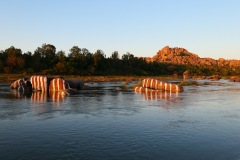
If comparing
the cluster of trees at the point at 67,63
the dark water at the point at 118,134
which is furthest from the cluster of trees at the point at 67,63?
the dark water at the point at 118,134

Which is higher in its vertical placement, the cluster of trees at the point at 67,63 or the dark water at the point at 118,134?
the cluster of trees at the point at 67,63

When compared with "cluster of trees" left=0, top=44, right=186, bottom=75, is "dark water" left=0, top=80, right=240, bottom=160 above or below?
below

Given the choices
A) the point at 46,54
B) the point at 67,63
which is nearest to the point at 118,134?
the point at 67,63

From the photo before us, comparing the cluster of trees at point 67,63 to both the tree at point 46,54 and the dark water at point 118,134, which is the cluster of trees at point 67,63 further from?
the dark water at point 118,134

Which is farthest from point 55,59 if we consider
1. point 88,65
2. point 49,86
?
point 49,86

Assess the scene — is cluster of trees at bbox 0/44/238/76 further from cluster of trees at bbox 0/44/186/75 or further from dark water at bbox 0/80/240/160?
dark water at bbox 0/80/240/160

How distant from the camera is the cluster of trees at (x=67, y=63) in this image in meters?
121

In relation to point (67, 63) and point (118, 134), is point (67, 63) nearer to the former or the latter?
point (67, 63)

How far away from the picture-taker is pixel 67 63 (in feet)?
427

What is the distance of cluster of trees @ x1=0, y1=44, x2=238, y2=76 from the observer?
120537 mm

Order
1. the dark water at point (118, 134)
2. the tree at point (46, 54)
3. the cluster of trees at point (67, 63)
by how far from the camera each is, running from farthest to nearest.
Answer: the tree at point (46, 54) → the cluster of trees at point (67, 63) → the dark water at point (118, 134)

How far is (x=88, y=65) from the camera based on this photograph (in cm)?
14950

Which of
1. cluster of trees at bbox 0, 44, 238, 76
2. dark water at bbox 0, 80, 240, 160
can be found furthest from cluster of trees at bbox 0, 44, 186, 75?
dark water at bbox 0, 80, 240, 160

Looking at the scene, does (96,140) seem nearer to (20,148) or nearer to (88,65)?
(20,148)
